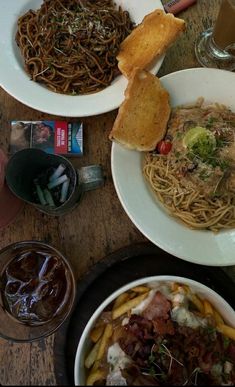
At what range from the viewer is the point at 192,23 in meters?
1.57

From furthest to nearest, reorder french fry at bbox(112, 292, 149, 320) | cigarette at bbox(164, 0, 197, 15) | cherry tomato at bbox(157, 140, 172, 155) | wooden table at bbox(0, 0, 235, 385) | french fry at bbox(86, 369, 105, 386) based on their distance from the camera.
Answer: cigarette at bbox(164, 0, 197, 15) < cherry tomato at bbox(157, 140, 172, 155) < wooden table at bbox(0, 0, 235, 385) < french fry at bbox(112, 292, 149, 320) < french fry at bbox(86, 369, 105, 386)

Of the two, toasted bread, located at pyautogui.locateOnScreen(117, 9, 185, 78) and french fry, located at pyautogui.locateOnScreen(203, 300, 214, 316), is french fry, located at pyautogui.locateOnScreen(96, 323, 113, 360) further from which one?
toasted bread, located at pyautogui.locateOnScreen(117, 9, 185, 78)

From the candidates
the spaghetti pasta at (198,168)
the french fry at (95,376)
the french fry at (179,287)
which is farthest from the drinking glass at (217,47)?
the french fry at (95,376)

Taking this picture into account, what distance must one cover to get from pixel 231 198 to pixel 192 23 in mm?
651

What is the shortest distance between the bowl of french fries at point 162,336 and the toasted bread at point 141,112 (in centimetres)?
42

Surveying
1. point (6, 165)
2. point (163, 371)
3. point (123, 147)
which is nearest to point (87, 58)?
point (123, 147)

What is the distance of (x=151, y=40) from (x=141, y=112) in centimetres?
24

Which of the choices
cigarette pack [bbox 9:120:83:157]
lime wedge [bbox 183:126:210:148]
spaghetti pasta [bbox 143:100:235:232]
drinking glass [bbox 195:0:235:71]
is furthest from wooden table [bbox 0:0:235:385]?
drinking glass [bbox 195:0:235:71]

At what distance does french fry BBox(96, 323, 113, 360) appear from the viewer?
3.62 ft

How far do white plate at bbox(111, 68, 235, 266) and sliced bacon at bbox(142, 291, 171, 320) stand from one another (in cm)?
13

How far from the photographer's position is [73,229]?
137cm

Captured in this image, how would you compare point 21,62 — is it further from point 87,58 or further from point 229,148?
point 229,148

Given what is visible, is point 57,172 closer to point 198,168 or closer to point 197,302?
point 198,168

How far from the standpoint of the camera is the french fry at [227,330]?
1.13m
